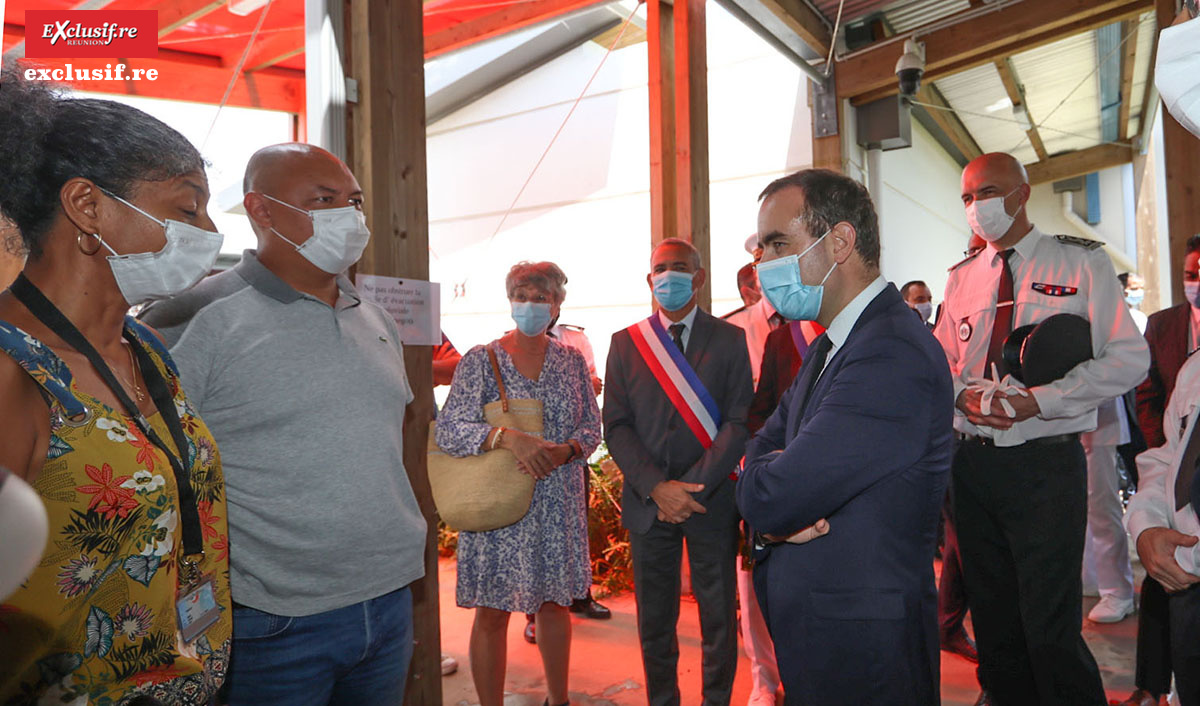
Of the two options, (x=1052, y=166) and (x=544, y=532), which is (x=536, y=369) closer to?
(x=544, y=532)

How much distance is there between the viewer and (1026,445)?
2.79 metres

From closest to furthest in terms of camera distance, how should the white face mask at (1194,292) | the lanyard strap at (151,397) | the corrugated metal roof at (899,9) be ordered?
1. the lanyard strap at (151,397)
2. the white face mask at (1194,292)
3. the corrugated metal roof at (899,9)

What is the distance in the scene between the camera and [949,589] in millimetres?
4039

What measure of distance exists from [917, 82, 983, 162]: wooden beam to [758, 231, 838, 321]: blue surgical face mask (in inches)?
329

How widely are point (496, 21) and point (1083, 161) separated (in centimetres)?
1199

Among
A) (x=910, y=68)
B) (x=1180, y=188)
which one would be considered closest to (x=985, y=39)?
(x=910, y=68)

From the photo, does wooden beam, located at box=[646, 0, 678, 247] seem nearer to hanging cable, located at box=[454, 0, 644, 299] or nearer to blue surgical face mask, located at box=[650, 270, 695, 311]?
blue surgical face mask, located at box=[650, 270, 695, 311]

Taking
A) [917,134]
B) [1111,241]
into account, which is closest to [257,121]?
[917,134]

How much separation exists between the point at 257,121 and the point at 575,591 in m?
5.10

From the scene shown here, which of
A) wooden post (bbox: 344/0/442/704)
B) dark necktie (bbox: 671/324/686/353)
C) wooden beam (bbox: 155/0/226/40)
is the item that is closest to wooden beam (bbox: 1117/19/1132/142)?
dark necktie (bbox: 671/324/686/353)

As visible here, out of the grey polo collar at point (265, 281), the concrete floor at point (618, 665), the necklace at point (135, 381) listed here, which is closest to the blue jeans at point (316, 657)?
the necklace at point (135, 381)

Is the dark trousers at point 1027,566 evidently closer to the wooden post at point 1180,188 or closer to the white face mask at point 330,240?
the white face mask at point 330,240

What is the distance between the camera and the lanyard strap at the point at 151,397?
4.09 feet

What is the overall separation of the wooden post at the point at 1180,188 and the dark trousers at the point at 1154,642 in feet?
9.80
